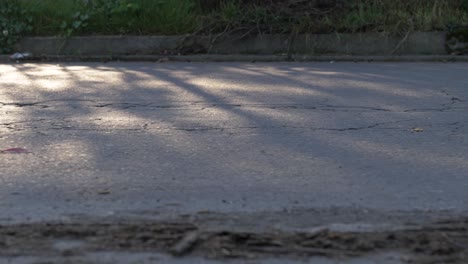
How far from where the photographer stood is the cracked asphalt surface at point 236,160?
4359mm

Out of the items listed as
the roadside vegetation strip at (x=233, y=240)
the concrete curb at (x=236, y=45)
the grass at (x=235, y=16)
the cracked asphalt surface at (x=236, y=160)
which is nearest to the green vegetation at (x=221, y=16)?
the grass at (x=235, y=16)

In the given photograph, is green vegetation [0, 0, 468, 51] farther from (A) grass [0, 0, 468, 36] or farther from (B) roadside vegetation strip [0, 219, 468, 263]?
(B) roadside vegetation strip [0, 219, 468, 263]

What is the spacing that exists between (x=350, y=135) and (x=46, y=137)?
8.81 feet

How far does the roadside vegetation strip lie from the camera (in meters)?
3.96

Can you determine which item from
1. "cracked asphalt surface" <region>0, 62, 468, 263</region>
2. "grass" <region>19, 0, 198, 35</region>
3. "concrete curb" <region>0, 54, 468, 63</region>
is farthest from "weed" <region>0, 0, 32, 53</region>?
"cracked asphalt surface" <region>0, 62, 468, 263</region>

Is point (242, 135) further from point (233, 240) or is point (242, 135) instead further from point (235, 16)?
point (235, 16)

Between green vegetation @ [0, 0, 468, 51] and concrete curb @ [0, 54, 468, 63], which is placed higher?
green vegetation @ [0, 0, 468, 51]

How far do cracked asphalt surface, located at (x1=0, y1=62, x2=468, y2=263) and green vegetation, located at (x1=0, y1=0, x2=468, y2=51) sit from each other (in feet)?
11.2

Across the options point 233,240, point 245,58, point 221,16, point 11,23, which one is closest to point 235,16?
point 221,16

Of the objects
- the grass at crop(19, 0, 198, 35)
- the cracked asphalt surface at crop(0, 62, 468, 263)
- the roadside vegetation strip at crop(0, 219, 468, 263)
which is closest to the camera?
the roadside vegetation strip at crop(0, 219, 468, 263)

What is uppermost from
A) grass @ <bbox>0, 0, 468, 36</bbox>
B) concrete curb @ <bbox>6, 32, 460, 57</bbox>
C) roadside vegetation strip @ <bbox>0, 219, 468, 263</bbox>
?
grass @ <bbox>0, 0, 468, 36</bbox>

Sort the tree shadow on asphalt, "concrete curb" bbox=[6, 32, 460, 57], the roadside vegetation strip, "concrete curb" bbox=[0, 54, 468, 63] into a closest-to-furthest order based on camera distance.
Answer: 1. the roadside vegetation strip
2. the tree shadow on asphalt
3. "concrete curb" bbox=[0, 54, 468, 63]
4. "concrete curb" bbox=[6, 32, 460, 57]

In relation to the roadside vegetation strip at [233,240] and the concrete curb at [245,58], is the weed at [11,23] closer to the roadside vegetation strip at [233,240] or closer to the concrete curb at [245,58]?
the concrete curb at [245,58]

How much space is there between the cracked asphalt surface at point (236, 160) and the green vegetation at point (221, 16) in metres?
3.42
